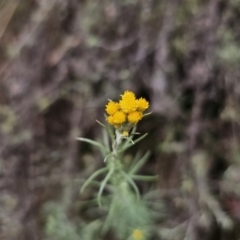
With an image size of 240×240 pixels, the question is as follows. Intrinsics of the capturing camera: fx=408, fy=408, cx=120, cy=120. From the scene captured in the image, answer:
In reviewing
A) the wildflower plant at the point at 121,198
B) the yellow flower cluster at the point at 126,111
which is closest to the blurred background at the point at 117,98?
the wildflower plant at the point at 121,198

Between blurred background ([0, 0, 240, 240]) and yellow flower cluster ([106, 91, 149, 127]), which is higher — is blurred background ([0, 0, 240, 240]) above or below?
below

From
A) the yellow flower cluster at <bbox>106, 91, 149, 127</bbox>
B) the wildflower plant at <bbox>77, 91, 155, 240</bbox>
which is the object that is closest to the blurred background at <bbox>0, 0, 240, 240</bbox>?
the wildflower plant at <bbox>77, 91, 155, 240</bbox>

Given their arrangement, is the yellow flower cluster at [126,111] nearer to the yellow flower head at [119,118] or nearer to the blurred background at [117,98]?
the yellow flower head at [119,118]

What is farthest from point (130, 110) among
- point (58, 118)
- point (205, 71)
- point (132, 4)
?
point (58, 118)

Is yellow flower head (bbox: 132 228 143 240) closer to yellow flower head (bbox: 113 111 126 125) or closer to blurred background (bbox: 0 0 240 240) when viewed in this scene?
blurred background (bbox: 0 0 240 240)

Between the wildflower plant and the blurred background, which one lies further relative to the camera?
the blurred background

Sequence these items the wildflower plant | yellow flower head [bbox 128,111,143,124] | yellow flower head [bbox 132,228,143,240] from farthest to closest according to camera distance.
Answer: yellow flower head [bbox 132,228,143,240] → the wildflower plant → yellow flower head [bbox 128,111,143,124]

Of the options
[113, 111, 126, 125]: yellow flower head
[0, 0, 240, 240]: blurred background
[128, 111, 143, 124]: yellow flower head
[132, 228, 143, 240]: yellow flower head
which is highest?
[113, 111, 126, 125]: yellow flower head
